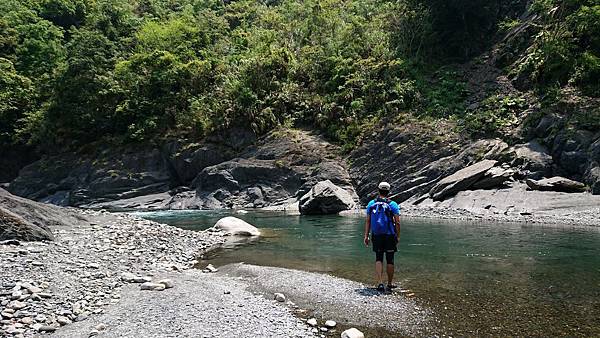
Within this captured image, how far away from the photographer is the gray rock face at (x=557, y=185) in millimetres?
23562

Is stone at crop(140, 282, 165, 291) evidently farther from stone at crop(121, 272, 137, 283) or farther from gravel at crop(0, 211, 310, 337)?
stone at crop(121, 272, 137, 283)

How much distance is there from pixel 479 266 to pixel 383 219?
4.45 meters

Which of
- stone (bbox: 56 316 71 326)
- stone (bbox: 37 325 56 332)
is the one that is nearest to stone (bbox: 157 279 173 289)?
stone (bbox: 56 316 71 326)

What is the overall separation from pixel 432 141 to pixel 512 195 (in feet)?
29.3

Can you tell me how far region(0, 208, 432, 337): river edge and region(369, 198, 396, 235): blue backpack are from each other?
147cm

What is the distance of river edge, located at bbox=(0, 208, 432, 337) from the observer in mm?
7008

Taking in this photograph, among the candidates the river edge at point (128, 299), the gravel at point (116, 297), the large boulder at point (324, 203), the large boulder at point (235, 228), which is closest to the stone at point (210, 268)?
the river edge at point (128, 299)

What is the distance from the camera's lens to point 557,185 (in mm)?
23828

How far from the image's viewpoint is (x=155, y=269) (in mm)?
11930

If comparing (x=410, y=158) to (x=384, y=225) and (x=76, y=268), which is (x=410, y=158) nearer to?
(x=384, y=225)

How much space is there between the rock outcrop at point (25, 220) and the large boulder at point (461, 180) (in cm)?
2143

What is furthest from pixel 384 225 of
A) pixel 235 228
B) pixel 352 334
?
pixel 235 228

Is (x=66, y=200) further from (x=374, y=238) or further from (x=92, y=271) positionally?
(x=374, y=238)

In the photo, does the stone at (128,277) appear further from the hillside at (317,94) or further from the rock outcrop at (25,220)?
the hillside at (317,94)
